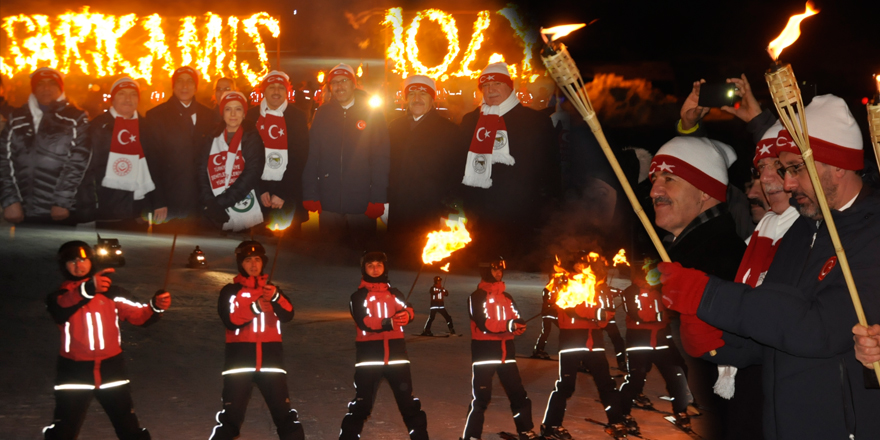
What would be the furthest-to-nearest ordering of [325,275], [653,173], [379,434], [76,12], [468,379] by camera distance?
1. [325,275]
2. [468,379]
3. [379,434]
4. [76,12]
5. [653,173]

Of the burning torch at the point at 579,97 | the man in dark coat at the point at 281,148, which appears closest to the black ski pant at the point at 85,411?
the man in dark coat at the point at 281,148

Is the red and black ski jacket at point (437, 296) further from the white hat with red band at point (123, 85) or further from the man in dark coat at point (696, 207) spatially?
the man in dark coat at point (696, 207)

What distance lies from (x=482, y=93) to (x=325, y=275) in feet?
41.8

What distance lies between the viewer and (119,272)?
14.8m

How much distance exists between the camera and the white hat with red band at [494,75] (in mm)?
3953

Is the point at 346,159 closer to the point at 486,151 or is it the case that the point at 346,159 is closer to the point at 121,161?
the point at 486,151

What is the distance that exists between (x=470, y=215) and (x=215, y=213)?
1455 mm

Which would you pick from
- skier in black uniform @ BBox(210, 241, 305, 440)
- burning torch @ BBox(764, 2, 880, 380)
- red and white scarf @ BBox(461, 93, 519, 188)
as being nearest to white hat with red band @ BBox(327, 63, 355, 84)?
red and white scarf @ BBox(461, 93, 519, 188)

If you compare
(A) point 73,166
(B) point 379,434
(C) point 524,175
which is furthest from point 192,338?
(C) point 524,175

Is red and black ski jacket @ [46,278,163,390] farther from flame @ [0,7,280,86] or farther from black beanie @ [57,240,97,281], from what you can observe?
flame @ [0,7,280,86]

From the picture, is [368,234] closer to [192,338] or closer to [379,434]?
[379,434]

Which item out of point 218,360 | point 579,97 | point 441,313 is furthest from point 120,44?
point 441,313

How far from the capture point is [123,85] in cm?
359

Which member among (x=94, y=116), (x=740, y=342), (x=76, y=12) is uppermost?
(x=76, y=12)
